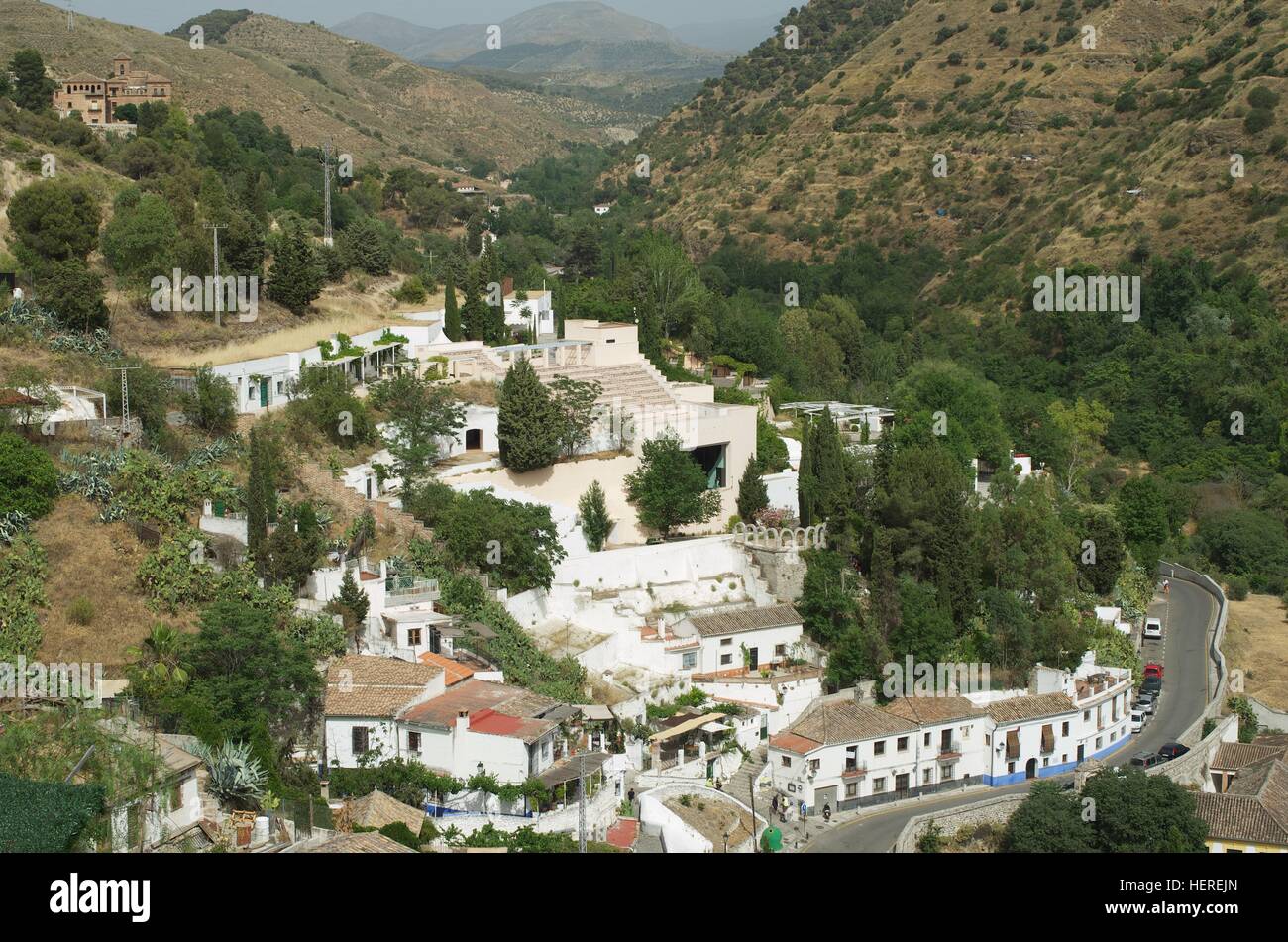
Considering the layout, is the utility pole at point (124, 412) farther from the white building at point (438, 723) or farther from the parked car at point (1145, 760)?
the parked car at point (1145, 760)

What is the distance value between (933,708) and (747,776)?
3572 mm

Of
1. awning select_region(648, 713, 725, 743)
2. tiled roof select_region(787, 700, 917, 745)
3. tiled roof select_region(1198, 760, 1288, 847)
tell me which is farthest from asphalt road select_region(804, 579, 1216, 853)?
tiled roof select_region(1198, 760, 1288, 847)

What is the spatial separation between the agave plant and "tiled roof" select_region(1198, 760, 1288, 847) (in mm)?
13085

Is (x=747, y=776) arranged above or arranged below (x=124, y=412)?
below

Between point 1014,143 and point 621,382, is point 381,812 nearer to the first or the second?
point 621,382

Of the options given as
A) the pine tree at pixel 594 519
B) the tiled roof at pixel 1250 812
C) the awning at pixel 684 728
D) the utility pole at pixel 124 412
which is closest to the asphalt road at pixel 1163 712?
the awning at pixel 684 728

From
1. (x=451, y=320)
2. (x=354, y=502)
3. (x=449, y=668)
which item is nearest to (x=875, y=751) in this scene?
(x=449, y=668)

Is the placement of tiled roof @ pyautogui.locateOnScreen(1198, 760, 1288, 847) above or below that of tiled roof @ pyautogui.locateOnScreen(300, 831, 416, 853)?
below

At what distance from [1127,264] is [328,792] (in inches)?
1740

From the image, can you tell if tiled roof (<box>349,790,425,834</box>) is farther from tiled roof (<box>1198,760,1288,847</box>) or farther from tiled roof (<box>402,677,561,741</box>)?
tiled roof (<box>1198,760,1288,847</box>)

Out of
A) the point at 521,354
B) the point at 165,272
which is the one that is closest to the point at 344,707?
the point at 521,354

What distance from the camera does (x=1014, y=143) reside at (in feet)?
225

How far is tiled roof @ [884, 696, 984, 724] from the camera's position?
22.8 meters
